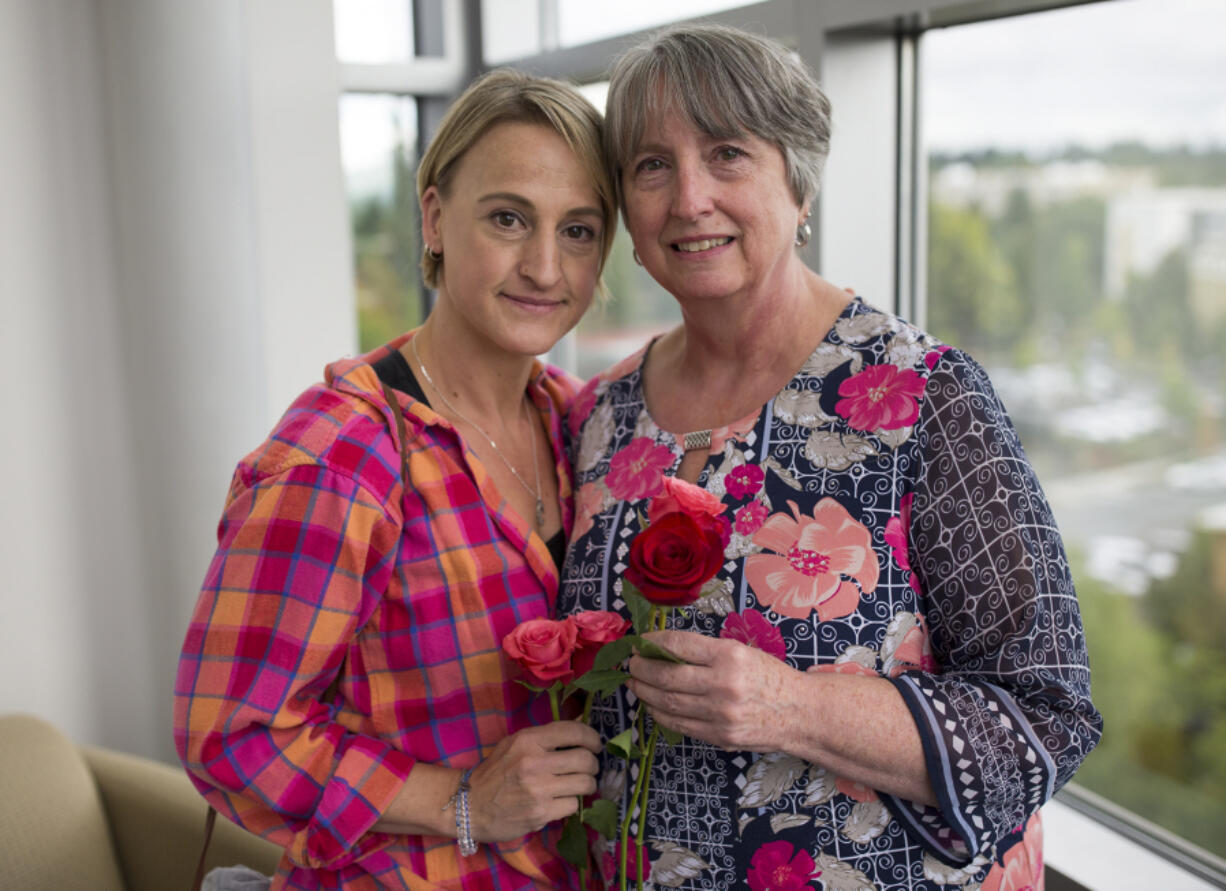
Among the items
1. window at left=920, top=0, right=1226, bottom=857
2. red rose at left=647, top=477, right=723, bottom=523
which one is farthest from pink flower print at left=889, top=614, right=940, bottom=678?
window at left=920, top=0, right=1226, bottom=857

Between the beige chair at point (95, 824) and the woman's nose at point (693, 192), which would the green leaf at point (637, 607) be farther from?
the beige chair at point (95, 824)

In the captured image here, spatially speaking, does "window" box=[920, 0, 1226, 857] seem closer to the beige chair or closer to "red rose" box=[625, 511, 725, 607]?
"red rose" box=[625, 511, 725, 607]

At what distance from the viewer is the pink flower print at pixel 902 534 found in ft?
4.43

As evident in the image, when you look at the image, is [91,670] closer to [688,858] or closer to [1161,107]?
[688,858]

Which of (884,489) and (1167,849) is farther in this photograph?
(1167,849)

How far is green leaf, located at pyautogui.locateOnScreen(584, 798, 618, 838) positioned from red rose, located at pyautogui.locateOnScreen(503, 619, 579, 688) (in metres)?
0.20

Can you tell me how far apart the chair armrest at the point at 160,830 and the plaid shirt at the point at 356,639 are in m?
0.69

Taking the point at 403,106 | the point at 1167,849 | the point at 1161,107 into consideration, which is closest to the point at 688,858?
the point at 1167,849

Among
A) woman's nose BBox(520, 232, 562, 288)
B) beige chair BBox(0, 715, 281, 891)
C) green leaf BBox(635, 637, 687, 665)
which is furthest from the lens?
beige chair BBox(0, 715, 281, 891)

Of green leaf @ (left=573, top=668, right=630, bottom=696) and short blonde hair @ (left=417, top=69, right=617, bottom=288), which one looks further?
short blonde hair @ (left=417, top=69, right=617, bottom=288)

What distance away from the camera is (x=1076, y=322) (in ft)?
6.81

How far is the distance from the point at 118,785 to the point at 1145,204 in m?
2.33

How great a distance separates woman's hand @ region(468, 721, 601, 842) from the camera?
140 cm

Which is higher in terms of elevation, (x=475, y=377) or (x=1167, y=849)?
(x=475, y=377)
